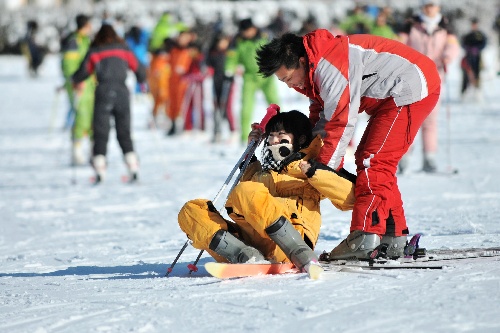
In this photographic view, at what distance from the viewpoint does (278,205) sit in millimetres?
4543

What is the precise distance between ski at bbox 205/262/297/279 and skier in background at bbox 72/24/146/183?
229 inches

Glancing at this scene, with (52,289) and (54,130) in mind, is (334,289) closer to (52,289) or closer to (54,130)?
(52,289)

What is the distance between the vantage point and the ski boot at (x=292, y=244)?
445 cm

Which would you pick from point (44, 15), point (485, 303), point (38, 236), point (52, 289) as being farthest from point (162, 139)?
point (44, 15)

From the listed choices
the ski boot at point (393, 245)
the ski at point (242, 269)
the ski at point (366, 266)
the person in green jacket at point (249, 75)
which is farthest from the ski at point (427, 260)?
the person in green jacket at point (249, 75)

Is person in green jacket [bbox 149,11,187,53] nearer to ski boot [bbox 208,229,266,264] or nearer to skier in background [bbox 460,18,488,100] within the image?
skier in background [bbox 460,18,488,100]

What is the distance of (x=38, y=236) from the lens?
7.41 m

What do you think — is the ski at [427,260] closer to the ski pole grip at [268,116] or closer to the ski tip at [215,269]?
the ski tip at [215,269]

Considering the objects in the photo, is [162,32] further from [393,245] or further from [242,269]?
[242,269]

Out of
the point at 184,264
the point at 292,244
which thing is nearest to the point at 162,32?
the point at 184,264

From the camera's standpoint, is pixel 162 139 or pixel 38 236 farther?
pixel 162 139

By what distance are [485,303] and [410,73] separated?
1.52 meters

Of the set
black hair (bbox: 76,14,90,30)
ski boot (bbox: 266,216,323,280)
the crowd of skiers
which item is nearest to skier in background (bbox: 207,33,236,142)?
the crowd of skiers

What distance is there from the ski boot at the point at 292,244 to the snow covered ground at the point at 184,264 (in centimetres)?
9
